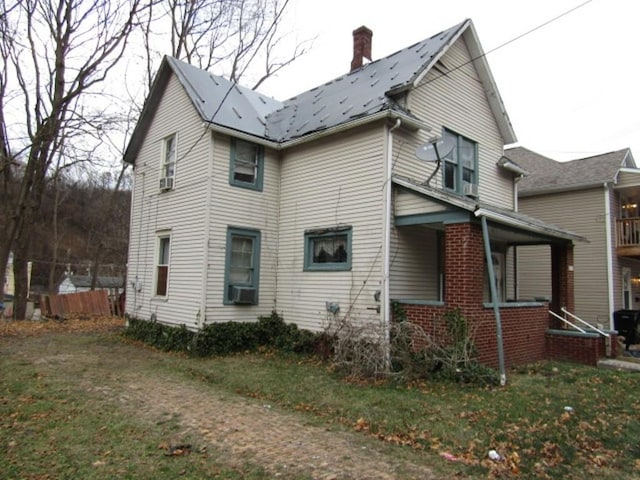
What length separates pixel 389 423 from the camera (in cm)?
578

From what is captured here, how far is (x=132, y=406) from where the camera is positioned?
641 cm

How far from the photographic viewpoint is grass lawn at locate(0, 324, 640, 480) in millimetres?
4492

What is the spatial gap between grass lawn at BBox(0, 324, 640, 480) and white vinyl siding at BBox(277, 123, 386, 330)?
2.17 m

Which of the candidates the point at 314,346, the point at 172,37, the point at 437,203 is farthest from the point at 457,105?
the point at 172,37

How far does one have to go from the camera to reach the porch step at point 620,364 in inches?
374

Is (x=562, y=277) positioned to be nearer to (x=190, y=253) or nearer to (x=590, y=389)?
(x=590, y=389)

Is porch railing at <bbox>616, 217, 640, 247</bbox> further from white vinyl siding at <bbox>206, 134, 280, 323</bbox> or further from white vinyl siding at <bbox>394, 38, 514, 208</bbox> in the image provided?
white vinyl siding at <bbox>206, 134, 280, 323</bbox>

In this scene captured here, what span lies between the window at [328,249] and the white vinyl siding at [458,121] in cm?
207

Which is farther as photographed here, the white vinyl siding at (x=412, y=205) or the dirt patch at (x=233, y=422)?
the white vinyl siding at (x=412, y=205)

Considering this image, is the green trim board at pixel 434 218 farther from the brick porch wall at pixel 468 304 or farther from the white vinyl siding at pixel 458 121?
the white vinyl siding at pixel 458 121

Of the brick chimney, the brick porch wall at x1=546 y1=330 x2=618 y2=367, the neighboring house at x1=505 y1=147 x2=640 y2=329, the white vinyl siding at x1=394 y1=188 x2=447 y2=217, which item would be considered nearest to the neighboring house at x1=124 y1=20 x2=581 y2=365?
the white vinyl siding at x1=394 y1=188 x2=447 y2=217

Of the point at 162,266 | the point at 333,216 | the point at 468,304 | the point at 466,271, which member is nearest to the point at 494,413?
the point at 468,304

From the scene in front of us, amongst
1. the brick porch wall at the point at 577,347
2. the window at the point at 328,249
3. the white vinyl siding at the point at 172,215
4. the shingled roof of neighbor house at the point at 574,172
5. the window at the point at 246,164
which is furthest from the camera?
the shingled roof of neighbor house at the point at 574,172

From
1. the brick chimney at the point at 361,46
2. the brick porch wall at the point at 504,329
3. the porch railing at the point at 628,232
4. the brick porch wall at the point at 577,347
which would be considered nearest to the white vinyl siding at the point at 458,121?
→ the brick porch wall at the point at 504,329
